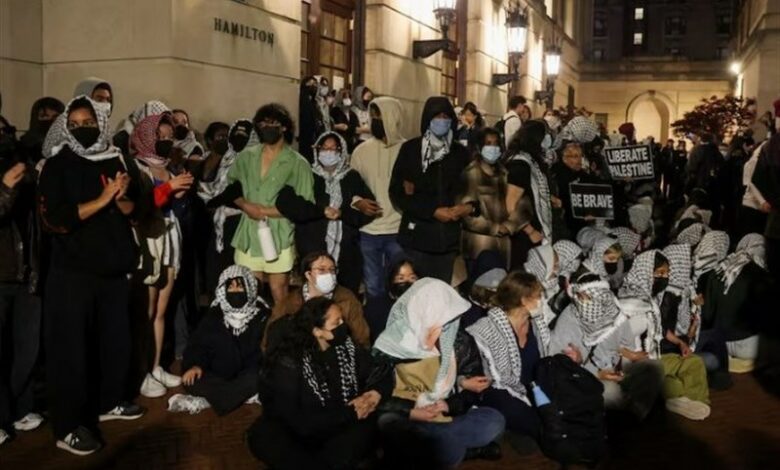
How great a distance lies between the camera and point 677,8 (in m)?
68.2

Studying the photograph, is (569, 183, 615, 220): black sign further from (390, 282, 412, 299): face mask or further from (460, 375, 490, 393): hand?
(460, 375, 490, 393): hand

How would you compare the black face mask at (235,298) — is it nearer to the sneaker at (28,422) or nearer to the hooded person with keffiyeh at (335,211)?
the hooded person with keffiyeh at (335,211)

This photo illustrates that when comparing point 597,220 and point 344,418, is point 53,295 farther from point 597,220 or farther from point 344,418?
point 597,220

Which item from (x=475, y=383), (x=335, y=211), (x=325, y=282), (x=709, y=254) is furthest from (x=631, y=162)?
(x=325, y=282)

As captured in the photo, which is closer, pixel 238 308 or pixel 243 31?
pixel 238 308

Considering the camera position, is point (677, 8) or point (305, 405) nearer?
point (305, 405)

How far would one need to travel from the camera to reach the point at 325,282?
5887 mm

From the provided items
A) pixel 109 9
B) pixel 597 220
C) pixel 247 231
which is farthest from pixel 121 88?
pixel 597 220

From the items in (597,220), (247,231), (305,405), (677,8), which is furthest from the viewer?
(677,8)

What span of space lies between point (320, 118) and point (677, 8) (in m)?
64.0

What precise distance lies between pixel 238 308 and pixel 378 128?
81.4 inches

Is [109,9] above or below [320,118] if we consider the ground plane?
above

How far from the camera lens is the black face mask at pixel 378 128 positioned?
7.34 meters

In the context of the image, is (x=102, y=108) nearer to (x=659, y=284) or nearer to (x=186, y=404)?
(x=186, y=404)
